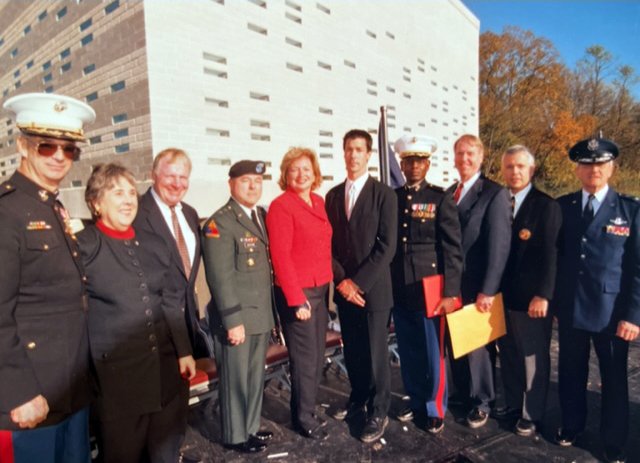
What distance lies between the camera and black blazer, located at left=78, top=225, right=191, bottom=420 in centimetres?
169

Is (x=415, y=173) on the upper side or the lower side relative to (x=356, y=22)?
lower

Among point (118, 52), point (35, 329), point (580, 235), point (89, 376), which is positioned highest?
point (118, 52)

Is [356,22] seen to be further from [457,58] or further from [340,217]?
[340,217]

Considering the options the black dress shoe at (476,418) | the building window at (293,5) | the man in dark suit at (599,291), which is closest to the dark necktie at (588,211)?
the man in dark suit at (599,291)

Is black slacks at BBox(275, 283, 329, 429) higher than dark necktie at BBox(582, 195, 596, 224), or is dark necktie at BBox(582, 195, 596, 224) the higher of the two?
dark necktie at BBox(582, 195, 596, 224)

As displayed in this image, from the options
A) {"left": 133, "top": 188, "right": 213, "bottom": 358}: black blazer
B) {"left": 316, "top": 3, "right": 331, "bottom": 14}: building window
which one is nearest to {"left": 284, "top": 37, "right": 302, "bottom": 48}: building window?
{"left": 316, "top": 3, "right": 331, "bottom": 14}: building window

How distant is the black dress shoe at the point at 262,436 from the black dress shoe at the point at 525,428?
69.3 inches

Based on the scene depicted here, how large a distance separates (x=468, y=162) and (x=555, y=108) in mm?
31801

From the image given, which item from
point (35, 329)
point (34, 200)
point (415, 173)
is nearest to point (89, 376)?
point (35, 329)

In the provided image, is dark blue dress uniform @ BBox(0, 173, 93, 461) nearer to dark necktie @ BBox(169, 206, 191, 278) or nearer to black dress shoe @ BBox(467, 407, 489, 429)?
dark necktie @ BBox(169, 206, 191, 278)

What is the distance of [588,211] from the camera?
2375mm

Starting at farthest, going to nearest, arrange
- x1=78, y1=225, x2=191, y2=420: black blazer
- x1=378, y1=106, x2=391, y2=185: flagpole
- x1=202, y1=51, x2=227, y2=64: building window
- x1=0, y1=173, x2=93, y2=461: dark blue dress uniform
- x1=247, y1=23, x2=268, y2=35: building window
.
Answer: x1=247, y1=23, x2=268, y2=35: building window, x1=202, y1=51, x2=227, y2=64: building window, x1=378, y1=106, x2=391, y2=185: flagpole, x1=78, y1=225, x2=191, y2=420: black blazer, x1=0, y1=173, x2=93, y2=461: dark blue dress uniform

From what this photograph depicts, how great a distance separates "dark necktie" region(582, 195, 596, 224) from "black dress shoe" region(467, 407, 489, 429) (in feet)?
5.10

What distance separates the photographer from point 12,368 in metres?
1.35
